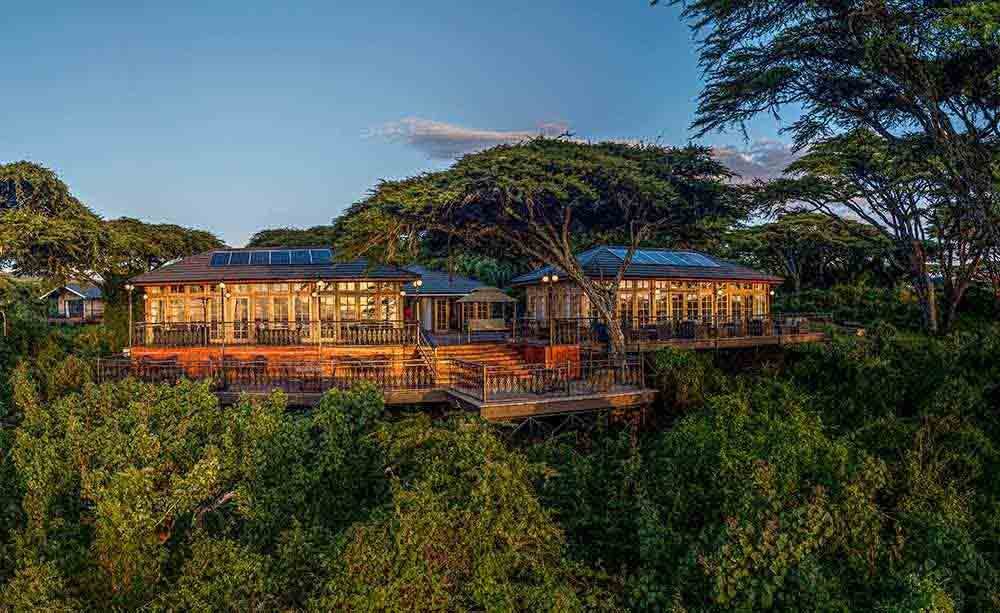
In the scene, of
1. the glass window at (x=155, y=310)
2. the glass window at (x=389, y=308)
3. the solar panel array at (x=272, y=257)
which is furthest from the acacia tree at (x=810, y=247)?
the glass window at (x=155, y=310)

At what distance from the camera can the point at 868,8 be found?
33.7ft

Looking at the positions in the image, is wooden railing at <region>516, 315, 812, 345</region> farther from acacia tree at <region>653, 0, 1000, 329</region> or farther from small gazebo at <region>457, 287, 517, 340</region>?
acacia tree at <region>653, 0, 1000, 329</region>

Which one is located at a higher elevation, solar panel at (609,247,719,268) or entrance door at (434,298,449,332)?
solar panel at (609,247,719,268)

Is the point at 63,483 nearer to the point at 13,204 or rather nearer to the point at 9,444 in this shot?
the point at 9,444

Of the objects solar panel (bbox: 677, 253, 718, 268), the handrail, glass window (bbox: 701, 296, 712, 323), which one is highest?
solar panel (bbox: 677, 253, 718, 268)

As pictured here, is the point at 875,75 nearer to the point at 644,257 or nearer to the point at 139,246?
the point at 644,257

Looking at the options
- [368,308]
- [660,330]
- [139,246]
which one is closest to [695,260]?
[660,330]

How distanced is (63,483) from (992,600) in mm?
12460

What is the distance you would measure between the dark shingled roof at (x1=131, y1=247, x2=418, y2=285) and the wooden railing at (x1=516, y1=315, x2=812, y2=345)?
5501 mm

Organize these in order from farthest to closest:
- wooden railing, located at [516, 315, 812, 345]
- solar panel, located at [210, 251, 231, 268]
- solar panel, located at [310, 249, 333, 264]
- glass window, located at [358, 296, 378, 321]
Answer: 1. solar panel, located at [310, 249, 333, 264]
2. solar panel, located at [210, 251, 231, 268]
3. glass window, located at [358, 296, 378, 321]
4. wooden railing, located at [516, 315, 812, 345]

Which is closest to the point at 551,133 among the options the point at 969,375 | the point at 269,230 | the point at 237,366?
the point at 237,366

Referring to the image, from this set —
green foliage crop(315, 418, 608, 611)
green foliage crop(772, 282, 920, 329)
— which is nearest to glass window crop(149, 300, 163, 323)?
green foliage crop(315, 418, 608, 611)

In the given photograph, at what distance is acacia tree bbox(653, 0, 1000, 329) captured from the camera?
10258 mm

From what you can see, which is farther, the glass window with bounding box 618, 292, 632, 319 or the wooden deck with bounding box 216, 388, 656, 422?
the glass window with bounding box 618, 292, 632, 319
